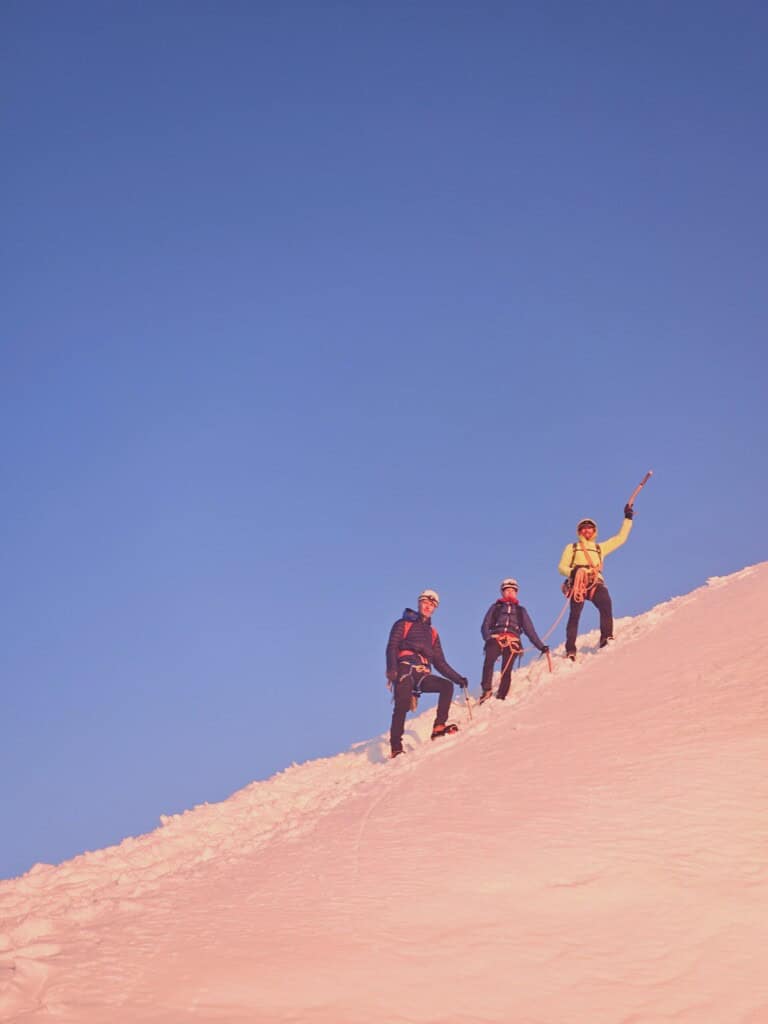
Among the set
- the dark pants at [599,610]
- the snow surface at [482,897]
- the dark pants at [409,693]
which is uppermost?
the dark pants at [599,610]

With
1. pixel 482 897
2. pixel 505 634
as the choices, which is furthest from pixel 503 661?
pixel 482 897

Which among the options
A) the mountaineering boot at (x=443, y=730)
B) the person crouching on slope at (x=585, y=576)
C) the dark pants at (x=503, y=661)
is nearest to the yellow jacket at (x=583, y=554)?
the person crouching on slope at (x=585, y=576)

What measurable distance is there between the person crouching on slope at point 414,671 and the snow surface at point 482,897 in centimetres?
202

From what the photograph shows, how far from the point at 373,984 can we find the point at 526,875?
1696 mm

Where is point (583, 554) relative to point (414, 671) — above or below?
above

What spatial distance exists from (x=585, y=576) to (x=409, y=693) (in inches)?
139

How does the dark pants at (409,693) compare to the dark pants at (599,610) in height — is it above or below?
below

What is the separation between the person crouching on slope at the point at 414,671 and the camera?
13211mm

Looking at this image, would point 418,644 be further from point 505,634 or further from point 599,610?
point 599,610

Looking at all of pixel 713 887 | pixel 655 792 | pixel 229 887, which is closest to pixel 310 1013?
pixel 713 887

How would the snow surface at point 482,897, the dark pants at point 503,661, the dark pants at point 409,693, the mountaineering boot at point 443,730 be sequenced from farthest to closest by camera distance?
the dark pants at point 503,661
the dark pants at point 409,693
the mountaineering boot at point 443,730
the snow surface at point 482,897

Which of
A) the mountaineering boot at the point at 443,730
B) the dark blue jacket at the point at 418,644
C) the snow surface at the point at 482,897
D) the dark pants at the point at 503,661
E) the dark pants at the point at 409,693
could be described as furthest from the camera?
the dark pants at the point at 503,661

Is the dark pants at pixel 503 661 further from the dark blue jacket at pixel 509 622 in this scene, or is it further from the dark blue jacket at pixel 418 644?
the dark blue jacket at pixel 418 644

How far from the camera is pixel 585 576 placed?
14508 mm
